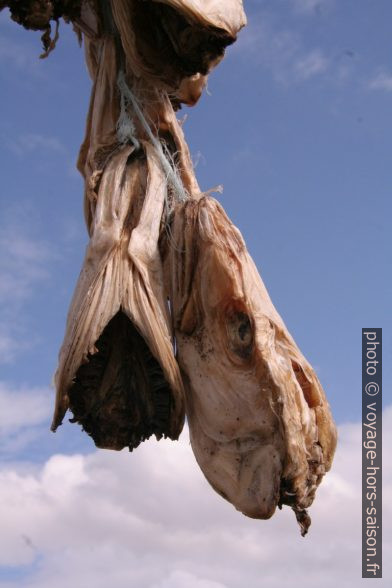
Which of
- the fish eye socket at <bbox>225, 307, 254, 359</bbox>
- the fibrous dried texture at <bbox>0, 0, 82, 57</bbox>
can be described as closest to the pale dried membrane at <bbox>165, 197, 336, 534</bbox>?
the fish eye socket at <bbox>225, 307, 254, 359</bbox>

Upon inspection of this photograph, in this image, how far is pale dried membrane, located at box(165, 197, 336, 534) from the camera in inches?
109

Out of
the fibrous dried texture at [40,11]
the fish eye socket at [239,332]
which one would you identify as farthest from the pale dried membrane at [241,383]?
the fibrous dried texture at [40,11]

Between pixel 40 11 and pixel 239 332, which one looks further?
pixel 40 11

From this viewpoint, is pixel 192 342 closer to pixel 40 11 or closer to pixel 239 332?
pixel 239 332

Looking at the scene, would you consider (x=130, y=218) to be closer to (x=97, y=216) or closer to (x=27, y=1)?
(x=97, y=216)

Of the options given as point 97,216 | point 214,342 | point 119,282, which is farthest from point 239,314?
point 97,216

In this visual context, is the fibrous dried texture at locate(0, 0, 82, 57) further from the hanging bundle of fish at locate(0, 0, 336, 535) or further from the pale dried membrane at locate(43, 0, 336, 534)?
the pale dried membrane at locate(43, 0, 336, 534)

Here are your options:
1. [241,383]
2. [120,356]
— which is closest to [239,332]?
[241,383]

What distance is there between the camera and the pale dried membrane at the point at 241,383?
2.78 metres

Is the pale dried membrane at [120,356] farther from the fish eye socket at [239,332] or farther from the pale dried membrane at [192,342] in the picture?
the fish eye socket at [239,332]

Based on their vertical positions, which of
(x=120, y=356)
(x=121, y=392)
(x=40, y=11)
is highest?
(x=40, y=11)

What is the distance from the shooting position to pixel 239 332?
2.93m

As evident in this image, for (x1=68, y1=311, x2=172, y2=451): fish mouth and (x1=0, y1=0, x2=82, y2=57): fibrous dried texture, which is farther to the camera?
(x1=0, y1=0, x2=82, y2=57): fibrous dried texture

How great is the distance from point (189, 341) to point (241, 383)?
0.24 metres
